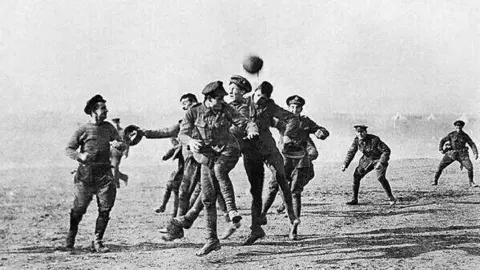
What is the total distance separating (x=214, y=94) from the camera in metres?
6.74

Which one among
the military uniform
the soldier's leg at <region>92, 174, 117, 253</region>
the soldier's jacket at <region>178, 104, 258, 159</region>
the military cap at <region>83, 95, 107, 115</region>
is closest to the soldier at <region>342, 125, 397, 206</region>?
the military uniform

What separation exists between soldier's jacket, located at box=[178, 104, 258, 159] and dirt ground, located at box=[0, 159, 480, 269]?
49.4 inches

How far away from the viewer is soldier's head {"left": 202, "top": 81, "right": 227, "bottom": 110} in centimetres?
672

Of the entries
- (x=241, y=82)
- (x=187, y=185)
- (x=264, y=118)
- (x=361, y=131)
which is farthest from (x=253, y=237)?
(x=361, y=131)

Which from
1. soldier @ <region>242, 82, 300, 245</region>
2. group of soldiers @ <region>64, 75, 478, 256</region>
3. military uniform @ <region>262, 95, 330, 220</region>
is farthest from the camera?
military uniform @ <region>262, 95, 330, 220</region>

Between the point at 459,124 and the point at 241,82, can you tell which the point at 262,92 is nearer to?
the point at 241,82

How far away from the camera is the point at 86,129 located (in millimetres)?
7035

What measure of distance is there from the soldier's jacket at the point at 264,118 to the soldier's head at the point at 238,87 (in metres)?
0.18

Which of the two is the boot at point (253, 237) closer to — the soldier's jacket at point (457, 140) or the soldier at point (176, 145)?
the soldier at point (176, 145)

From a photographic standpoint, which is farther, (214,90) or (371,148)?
(371,148)

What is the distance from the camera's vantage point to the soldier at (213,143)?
6.59 meters

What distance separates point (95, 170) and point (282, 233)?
9.21 feet

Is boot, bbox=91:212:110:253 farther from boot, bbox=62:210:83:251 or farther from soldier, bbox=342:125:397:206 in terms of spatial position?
soldier, bbox=342:125:397:206

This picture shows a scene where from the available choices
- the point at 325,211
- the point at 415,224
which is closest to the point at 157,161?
the point at 325,211
